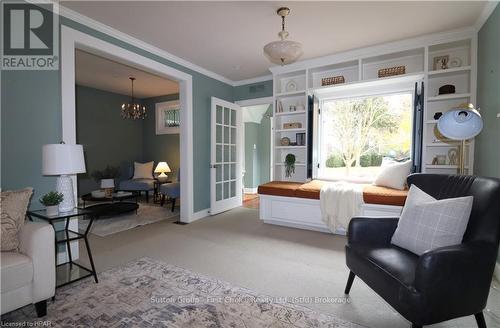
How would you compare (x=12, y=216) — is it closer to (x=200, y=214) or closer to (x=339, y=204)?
(x=200, y=214)

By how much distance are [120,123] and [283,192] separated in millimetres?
5211

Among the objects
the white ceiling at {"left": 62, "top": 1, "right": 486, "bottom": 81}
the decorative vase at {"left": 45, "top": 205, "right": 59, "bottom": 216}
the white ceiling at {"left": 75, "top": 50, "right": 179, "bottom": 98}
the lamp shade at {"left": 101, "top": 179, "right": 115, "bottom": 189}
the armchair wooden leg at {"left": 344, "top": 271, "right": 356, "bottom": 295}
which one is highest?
the white ceiling at {"left": 75, "top": 50, "right": 179, "bottom": 98}

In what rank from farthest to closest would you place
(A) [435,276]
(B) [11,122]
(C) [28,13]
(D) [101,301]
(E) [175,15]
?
(E) [175,15]
(C) [28,13]
(B) [11,122]
(D) [101,301]
(A) [435,276]

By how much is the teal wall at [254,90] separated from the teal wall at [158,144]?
225cm

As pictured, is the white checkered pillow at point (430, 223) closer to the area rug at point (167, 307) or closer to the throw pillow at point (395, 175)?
the area rug at point (167, 307)

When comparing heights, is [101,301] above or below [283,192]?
below

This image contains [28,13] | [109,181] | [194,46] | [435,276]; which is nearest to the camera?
[435,276]

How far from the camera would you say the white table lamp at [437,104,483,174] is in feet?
7.44

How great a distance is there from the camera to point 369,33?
10.4 feet

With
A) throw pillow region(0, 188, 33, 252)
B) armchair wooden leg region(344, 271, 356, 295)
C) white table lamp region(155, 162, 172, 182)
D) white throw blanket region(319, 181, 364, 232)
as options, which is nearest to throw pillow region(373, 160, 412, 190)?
white throw blanket region(319, 181, 364, 232)

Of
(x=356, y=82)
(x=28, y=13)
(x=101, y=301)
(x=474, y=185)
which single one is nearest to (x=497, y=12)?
(x=356, y=82)

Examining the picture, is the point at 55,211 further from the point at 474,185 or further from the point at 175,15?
the point at 474,185

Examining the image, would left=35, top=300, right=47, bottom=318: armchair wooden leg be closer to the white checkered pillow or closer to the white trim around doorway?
the white trim around doorway

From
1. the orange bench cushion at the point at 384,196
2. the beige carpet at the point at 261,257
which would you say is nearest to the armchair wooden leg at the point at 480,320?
the beige carpet at the point at 261,257
